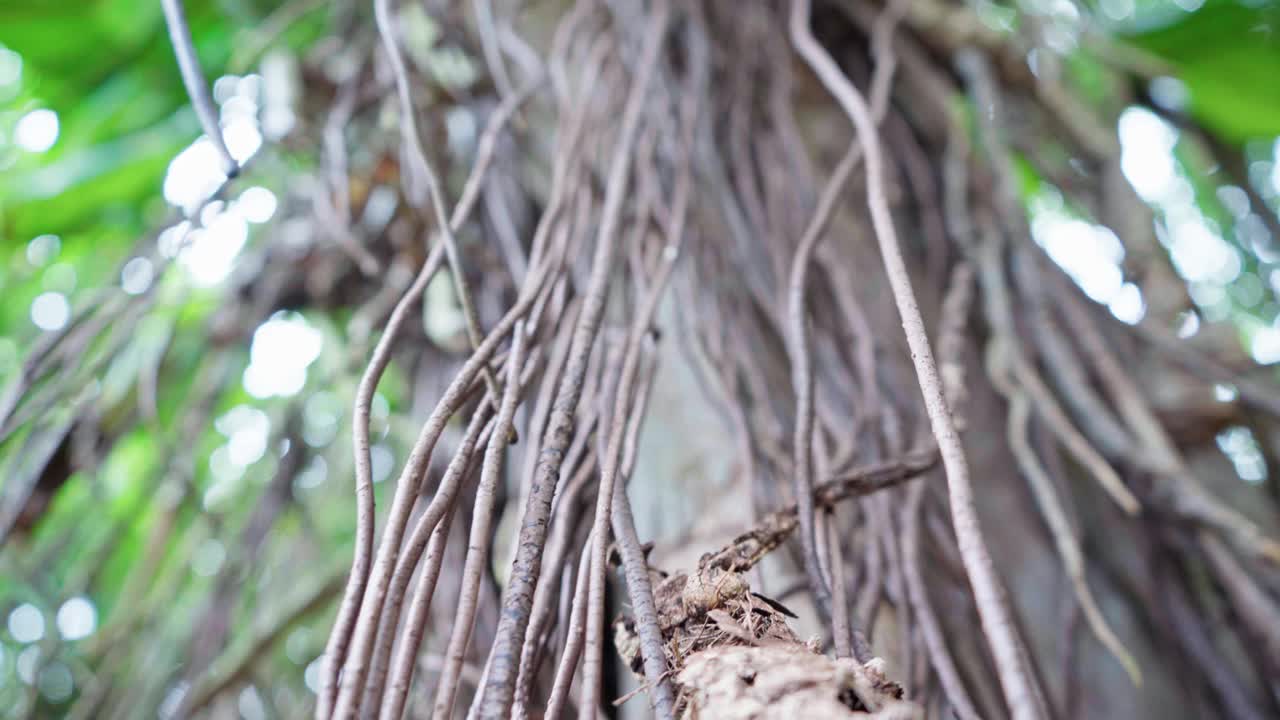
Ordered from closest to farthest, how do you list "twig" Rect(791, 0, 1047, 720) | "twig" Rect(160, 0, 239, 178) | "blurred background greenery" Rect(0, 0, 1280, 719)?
"twig" Rect(791, 0, 1047, 720) < "twig" Rect(160, 0, 239, 178) < "blurred background greenery" Rect(0, 0, 1280, 719)

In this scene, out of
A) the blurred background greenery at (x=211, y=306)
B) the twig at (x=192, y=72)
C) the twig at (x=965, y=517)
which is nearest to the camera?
the twig at (x=965, y=517)

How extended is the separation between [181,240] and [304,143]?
312 mm

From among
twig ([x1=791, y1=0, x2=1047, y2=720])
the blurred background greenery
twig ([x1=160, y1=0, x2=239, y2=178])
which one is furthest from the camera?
the blurred background greenery

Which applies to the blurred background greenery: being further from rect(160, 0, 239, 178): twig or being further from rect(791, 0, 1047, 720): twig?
rect(791, 0, 1047, 720): twig

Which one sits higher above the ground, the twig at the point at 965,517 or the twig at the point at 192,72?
the twig at the point at 192,72

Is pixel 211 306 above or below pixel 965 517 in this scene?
above

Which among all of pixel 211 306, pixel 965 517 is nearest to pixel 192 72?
pixel 965 517

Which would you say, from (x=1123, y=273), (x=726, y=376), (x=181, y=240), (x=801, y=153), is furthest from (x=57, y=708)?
(x=1123, y=273)

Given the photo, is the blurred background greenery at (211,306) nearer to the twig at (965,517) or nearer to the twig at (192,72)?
the twig at (192,72)

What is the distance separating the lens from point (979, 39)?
965 mm

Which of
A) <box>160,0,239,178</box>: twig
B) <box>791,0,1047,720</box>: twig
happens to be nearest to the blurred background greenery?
<box>160,0,239,178</box>: twig

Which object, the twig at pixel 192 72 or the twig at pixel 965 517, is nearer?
the twig at pixel 965 517

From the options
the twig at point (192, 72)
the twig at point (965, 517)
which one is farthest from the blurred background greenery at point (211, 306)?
the twig at point (965, 517)

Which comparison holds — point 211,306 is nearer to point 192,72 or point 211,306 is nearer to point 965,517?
point 192,72
